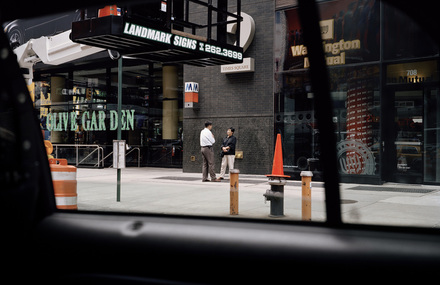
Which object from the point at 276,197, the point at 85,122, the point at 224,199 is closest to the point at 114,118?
the point at 85,122

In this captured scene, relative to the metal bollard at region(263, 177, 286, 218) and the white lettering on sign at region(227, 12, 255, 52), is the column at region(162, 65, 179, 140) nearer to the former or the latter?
the white lettering on sign at region(227, 12, 255, 52)

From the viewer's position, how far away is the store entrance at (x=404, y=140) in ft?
40.4

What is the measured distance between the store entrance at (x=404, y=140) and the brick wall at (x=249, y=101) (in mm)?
3902

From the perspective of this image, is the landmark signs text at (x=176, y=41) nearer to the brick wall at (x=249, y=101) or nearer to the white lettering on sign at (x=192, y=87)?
the brick wall at (x=249, y=101)

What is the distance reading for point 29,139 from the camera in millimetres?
2338

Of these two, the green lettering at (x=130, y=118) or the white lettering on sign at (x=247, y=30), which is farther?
the green lettering at (x=130, y=118)

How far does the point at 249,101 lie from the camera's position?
51.9 ft

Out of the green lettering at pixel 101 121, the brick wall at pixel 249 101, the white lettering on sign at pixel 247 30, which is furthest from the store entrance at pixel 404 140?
the green lettering at pixel 101 121

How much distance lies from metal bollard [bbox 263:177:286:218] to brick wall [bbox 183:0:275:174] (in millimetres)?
7775

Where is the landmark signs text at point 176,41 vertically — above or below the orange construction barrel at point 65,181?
above

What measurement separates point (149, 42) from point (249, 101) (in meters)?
8.81

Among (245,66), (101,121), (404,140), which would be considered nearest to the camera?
(404,140)

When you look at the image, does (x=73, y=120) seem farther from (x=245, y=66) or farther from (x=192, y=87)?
(x=245, y=66)

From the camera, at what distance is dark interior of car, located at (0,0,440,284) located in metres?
1.74
